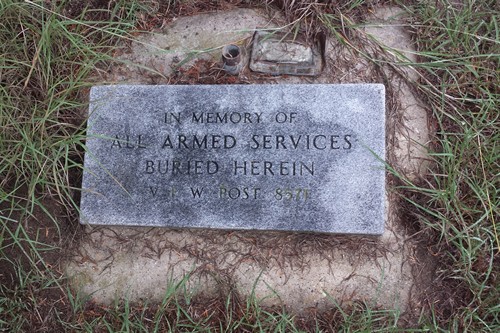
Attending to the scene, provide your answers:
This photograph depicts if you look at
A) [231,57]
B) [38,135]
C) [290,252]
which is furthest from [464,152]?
[38,135]

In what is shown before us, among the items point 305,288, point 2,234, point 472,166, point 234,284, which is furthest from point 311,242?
point 2,234

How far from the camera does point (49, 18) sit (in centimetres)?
215

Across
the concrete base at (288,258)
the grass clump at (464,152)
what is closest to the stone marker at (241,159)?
the concrete base at (288,258)

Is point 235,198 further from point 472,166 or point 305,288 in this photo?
point 472,166

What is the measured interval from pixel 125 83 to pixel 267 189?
2.86 ft

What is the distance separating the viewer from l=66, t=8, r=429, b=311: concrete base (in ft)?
6.40

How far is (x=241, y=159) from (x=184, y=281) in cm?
56

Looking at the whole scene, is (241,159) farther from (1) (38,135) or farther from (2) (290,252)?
(1) (38,135)

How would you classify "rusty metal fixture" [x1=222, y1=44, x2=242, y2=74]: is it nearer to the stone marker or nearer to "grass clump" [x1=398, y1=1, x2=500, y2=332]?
the stone marker

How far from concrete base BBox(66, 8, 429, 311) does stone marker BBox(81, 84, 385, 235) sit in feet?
0.34

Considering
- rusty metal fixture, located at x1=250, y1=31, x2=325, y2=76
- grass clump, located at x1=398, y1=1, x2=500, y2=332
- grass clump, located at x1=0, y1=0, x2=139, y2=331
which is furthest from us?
rusty metal fixture, located at x1=250, y1=31, x2=325, y2=76

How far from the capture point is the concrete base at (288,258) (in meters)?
1.95

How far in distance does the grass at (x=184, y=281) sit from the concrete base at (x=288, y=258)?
2.4 inches

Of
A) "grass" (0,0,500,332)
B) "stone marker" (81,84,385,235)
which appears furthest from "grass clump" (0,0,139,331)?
"stone marker" (81,84,385,235)
